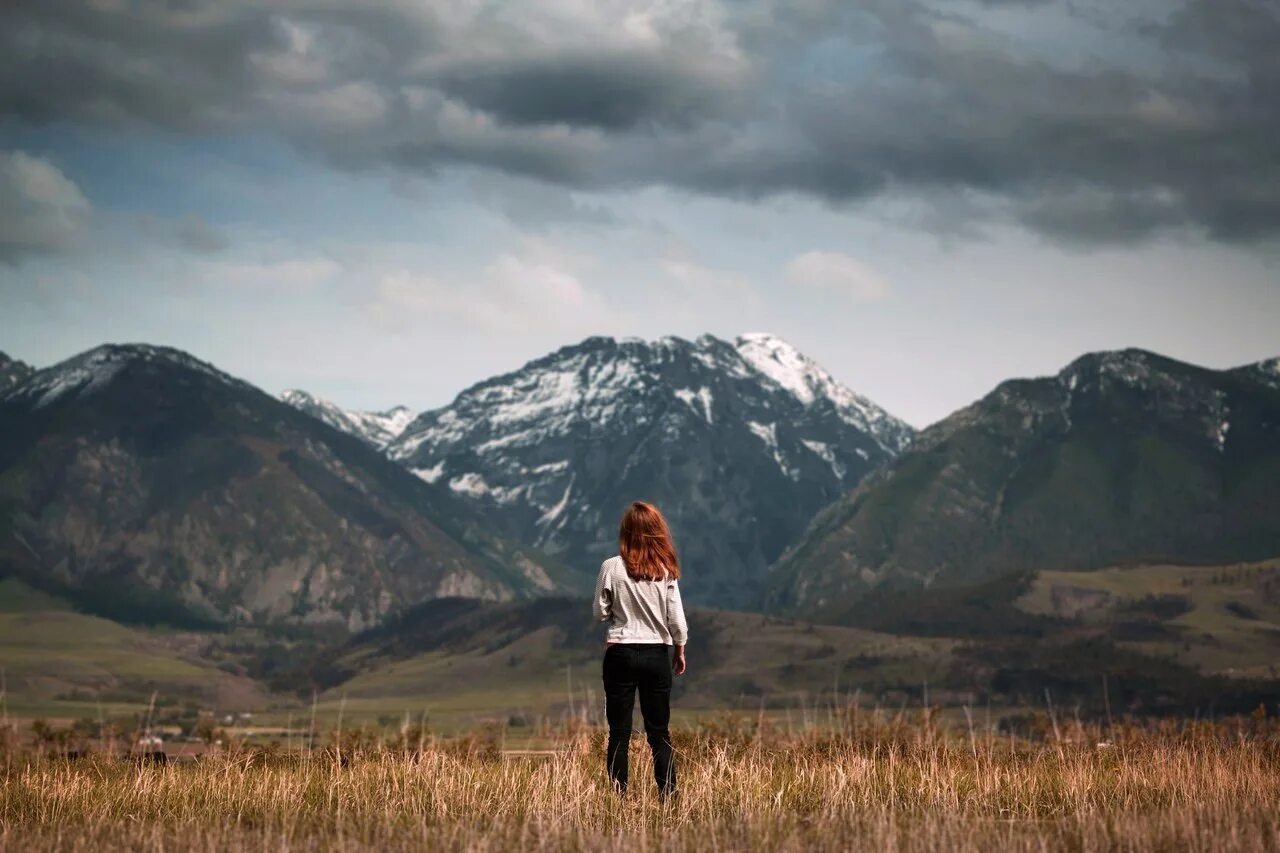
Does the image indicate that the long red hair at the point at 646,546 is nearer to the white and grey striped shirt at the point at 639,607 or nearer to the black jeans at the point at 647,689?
the white and grey striped shirt at the point at 639,607

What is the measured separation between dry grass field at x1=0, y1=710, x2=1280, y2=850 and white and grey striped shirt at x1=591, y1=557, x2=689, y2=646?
75.0 inches

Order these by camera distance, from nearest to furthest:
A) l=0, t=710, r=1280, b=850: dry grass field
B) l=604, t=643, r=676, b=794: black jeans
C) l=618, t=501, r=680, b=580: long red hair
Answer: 1. l=0, t=710, r=1280, b=850: dry grass field
2. l=604, t=643, r=676, b=794: black jeans
3. l=618, t=501, r=680, b=580: long red hair

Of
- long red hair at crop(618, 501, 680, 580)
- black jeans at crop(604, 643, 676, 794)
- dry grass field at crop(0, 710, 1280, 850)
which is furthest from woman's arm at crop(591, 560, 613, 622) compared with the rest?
dry grass field at crop(0, 710, 1280, 850)

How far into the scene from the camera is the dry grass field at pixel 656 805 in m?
13.3

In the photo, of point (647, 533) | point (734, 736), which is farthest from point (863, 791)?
point (734, 736)

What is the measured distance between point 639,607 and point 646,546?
2.59ft

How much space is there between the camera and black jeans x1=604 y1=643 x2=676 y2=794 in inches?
662

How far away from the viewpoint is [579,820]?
14336 millimetres

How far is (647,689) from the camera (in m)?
16.9

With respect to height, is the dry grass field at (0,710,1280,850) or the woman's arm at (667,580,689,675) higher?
the woman's arm at (667,580,689,675)

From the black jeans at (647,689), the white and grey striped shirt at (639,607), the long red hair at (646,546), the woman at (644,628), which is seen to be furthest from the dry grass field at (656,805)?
the long red hair at (646,546)

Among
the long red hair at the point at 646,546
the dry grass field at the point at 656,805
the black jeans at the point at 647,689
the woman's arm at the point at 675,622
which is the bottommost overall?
the dry grass field at the point at 656,805

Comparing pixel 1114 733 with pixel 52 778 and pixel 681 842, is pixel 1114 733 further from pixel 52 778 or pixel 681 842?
pixel 52 778

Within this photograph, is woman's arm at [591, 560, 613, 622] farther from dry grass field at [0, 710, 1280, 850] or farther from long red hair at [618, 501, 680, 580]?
dry grass field at [0, 710, 1280, 850]
